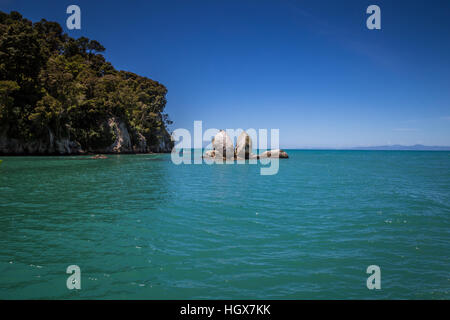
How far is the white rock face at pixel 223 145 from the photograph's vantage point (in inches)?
1624

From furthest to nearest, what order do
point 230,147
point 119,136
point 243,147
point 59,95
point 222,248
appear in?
point 119,136, point 59,95, point 243,147, point 230,147, point 222,248

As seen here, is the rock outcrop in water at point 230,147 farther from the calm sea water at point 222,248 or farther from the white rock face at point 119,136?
the white rock face at point 119,136

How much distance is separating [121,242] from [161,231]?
1.22 meters

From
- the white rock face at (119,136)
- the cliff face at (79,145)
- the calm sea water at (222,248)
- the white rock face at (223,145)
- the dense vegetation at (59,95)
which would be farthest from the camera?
the white rock face at (119,136)

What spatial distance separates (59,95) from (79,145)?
40.3 feet

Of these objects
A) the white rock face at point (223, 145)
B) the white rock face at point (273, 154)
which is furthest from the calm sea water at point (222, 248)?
the white rock face at point (273, 154)

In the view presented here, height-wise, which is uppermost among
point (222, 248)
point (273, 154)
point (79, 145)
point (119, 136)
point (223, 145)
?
point (119, 136)

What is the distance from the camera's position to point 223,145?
42.0m

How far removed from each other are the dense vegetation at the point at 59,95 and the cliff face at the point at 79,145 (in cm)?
33

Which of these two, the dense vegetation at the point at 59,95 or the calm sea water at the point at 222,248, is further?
the dense vegetation at the point at 59,95

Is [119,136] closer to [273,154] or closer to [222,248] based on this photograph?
[273,154]

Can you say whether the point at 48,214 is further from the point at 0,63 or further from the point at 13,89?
the point at 0,63

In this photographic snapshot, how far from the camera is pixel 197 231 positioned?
287 inches

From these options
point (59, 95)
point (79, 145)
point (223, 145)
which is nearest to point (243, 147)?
point (223, 145)
